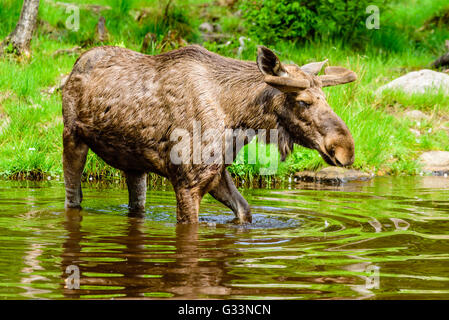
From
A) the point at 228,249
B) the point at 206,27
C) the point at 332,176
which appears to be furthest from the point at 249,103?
the point at 206,27

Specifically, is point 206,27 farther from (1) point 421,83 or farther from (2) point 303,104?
(2) point 303,104

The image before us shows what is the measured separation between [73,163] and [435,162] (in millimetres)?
6556

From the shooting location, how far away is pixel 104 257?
16.1 ft

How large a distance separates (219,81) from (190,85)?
0.27 metres

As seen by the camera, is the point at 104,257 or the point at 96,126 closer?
the point at 104,257

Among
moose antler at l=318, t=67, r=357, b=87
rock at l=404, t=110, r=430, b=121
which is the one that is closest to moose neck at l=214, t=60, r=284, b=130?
moose antler at l=318, t=67, r=357, b=87

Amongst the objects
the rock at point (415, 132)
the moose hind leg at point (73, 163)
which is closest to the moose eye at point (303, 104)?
the moose hind leg at point (73, 163)

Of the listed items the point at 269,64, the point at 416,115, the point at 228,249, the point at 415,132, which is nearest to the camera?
the point at 228,249

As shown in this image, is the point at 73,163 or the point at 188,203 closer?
the point at 188,203

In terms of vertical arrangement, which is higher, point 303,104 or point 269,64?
point 269,64

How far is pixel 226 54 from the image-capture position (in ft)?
44.7

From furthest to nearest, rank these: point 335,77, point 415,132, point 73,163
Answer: point 415,132, point 73,163, point 335,77

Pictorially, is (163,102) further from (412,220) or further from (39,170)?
(39,170)
